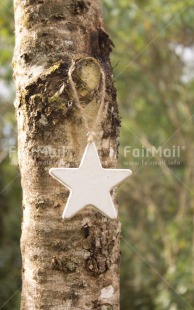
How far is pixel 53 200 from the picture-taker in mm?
1239

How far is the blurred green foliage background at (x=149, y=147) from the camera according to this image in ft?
15.4

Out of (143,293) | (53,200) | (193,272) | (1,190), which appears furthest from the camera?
(1,190)

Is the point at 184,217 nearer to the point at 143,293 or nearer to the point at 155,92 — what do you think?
the point at 143,293

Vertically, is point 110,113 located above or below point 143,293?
above

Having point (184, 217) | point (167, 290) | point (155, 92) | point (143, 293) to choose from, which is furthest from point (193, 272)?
point (155, 92)

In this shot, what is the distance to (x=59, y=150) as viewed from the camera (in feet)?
4.09

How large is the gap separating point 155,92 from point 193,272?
2.17m

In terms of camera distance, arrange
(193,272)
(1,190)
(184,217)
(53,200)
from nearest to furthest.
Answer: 1. (53,200)
2. (193,272)
3. (184,217)
4. (1,190)

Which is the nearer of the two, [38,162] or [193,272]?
[38,162]
